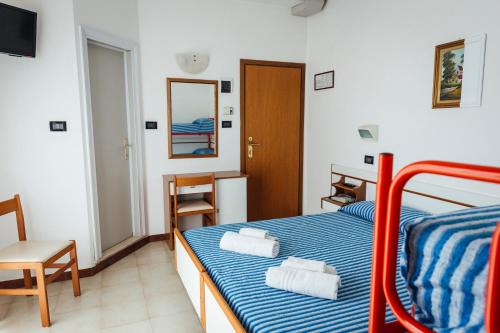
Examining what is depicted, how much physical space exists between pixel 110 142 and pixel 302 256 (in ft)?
7.16

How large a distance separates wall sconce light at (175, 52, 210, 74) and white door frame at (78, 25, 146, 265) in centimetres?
45

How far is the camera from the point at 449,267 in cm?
72

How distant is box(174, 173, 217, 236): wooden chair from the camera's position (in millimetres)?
3268

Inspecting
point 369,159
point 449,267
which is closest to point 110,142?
point 369,159

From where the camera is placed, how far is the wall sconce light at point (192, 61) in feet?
11.9

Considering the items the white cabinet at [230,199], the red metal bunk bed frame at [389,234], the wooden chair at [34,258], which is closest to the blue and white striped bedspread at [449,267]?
the red metal bunk bed frame at [389,234]

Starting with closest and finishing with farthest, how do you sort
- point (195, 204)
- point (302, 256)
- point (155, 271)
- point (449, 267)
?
point (449, 267), point (302, 256), point (155, 271), point (195, 204)

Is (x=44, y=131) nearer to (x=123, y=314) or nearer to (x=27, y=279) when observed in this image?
(x=27, y=279)

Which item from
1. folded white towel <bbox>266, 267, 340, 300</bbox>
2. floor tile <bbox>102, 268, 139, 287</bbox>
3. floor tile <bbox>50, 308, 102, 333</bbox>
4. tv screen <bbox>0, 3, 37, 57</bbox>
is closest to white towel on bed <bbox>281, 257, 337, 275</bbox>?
folded white towel <bbox>266, 267, 340, 300</bbox>

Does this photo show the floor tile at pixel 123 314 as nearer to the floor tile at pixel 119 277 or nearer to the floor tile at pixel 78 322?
the floor tile at pixel 78 322

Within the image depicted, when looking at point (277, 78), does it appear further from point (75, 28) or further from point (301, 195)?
point (75, 28)

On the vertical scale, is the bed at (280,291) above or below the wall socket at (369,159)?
below

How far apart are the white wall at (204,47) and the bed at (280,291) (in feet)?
4.69

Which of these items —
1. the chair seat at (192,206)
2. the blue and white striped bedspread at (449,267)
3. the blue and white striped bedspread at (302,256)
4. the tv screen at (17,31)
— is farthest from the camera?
the chair seat at (192,206)
